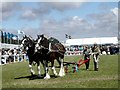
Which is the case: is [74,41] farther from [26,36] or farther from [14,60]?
[26,36]

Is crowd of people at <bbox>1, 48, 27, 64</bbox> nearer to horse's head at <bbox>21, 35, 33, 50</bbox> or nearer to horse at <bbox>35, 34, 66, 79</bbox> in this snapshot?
horse's head at <bbox>21, 35, 33, 50</bbox>

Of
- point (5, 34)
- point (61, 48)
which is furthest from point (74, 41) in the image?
point (61, 48)

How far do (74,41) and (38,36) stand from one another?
69.5m

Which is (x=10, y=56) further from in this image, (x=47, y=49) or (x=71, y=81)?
(x=71, y=81)

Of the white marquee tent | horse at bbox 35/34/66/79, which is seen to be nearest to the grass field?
horse at bbox 35/34/66/79

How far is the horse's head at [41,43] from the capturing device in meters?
19.0

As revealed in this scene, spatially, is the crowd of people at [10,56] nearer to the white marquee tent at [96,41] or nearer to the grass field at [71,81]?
the grass field at [71,81]

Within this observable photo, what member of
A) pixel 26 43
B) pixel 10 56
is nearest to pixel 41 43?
pixel 26 43

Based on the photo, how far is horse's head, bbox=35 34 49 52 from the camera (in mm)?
18970

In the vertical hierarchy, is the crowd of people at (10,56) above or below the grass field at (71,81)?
above

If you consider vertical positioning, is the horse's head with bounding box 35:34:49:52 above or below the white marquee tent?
below

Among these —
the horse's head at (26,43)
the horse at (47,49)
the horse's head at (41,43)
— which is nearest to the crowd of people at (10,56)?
the horse's head at (26,43)

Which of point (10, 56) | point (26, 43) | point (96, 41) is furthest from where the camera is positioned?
point (96, 41)

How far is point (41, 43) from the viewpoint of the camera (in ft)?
63.0
